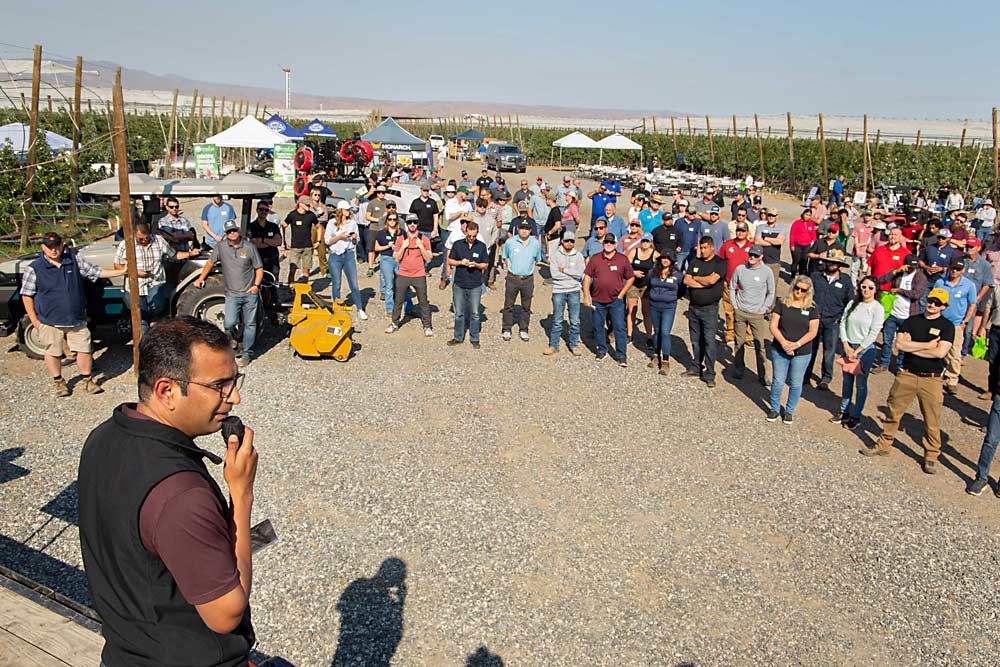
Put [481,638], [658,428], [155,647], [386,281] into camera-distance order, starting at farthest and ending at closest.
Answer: [386,281]
[658,428]
[481,638]
[155,647]

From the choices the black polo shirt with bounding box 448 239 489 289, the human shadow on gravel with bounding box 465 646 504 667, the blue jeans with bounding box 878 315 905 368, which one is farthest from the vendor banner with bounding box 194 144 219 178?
the human shadow on gravel with bounding box 465 646 504 667

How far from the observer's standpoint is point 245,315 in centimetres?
850

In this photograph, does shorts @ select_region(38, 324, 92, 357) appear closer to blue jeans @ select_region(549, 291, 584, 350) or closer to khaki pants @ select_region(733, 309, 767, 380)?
blue jeans @ select_region(549, 291, 584, 350)

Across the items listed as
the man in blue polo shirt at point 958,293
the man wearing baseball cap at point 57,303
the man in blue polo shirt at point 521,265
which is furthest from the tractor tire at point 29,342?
the man in blue polo shirt at point 958,293

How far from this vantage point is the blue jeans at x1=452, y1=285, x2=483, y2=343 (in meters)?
9.53

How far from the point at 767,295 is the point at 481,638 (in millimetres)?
5813

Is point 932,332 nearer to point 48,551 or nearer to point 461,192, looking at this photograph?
point 48,551

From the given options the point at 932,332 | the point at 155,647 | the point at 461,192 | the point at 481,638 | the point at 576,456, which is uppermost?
the point at 461,192

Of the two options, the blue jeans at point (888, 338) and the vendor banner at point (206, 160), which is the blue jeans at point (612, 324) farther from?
the vendor banner at point (206, 160)

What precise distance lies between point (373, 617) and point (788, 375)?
5.21 m

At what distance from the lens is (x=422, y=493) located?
5.82 m

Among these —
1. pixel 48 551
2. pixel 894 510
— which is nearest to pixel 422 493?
pixel 48 551

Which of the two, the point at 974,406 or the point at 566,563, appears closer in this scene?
the point at 566,563

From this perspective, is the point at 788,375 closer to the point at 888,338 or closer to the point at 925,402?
the point at 925,402
